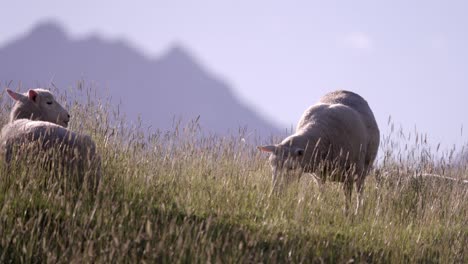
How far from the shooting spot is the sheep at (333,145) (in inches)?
301

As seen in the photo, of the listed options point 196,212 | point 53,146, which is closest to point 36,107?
point 53,146

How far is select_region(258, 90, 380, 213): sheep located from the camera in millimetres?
7641

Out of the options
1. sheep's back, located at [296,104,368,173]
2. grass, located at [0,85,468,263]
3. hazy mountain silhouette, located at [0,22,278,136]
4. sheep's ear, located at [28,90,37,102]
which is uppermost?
hazy mountain silhouette, located at [0,22,278,136]

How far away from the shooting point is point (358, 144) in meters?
8.54

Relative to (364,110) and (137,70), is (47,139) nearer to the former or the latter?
(364,110)

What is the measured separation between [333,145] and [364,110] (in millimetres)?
1123

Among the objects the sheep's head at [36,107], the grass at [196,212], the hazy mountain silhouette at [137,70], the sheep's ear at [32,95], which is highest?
the hazy mountain silhouette at [137,70]

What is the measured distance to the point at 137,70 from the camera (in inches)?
6403

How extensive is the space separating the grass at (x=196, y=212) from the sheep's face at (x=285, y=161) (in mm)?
189

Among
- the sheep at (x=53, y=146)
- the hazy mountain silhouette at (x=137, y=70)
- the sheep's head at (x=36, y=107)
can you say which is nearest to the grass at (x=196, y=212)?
the sheep at (x=53, y=146)

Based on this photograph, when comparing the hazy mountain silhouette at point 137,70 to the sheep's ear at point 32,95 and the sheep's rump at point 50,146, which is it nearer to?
the sheep's ear at point 32,95

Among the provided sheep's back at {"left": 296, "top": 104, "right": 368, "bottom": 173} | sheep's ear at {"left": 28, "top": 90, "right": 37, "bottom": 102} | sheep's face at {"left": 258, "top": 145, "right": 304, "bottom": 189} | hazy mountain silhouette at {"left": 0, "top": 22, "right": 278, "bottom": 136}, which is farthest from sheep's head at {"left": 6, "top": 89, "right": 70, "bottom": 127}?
hazy mountain silhouette at {"left": 0, "top": 22, "right": 278, "bottom": 136}

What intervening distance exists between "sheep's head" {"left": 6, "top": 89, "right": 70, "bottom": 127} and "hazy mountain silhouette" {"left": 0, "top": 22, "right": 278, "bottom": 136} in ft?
400

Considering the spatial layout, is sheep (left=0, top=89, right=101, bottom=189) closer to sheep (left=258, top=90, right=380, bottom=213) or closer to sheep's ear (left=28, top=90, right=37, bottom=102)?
sheep's ear (left=28, top=90, right=37, bottom=102)
